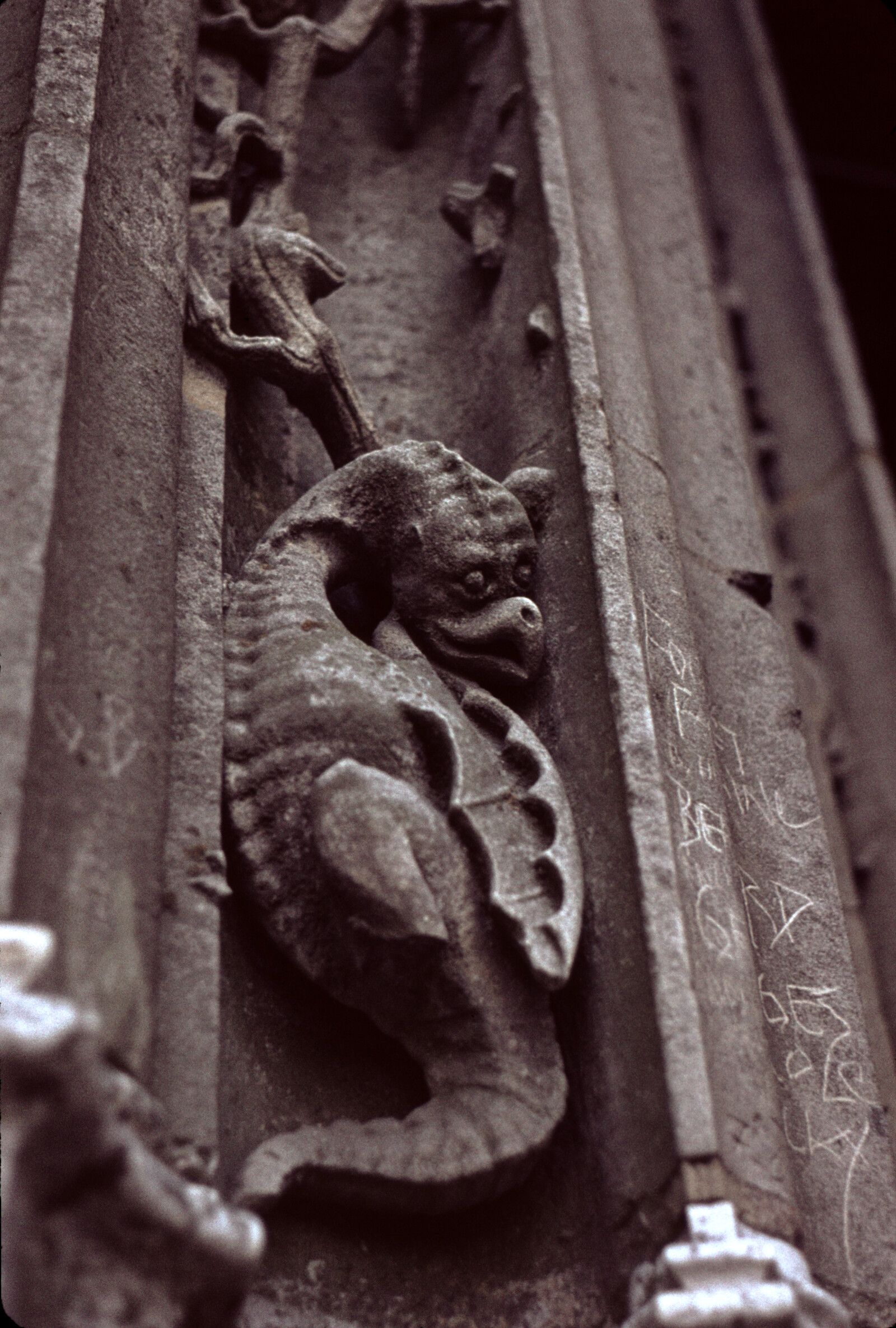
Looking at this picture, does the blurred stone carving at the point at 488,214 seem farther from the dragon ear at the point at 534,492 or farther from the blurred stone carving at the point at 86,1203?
the blurred stone carving at the point at 86,1203

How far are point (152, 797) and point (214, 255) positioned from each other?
47.4 inches

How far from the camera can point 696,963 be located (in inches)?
74.5

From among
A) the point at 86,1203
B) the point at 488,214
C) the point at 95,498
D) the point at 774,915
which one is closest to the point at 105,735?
the point at 95,498

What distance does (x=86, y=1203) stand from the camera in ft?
4.41

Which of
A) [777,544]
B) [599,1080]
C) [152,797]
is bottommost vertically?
[599,1080]

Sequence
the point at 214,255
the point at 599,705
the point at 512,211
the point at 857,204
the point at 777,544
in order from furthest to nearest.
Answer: the point at 857,204, the point at 777,544, the point at 512,211, the point at 214,255, the point at 599,705

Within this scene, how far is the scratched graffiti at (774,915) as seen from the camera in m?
1.97

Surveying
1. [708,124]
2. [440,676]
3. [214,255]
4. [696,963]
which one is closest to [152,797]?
[440,676]

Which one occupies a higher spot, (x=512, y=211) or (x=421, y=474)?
(x=512, y=211)

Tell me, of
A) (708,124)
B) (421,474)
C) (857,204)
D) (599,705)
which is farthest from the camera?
(857,204)

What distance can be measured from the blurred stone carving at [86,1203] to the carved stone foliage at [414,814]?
0.84ft

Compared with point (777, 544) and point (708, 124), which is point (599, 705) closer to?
point (777, 544)

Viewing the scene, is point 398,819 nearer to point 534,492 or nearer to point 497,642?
point 497,642

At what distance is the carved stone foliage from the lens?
1.81 m
